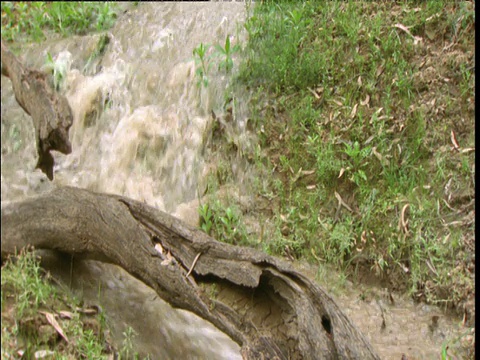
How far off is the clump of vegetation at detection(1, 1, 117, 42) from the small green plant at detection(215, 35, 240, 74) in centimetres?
59

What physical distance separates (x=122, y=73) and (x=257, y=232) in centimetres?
98

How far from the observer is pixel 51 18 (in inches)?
96.7

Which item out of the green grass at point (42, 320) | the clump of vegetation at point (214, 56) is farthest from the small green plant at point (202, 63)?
the green grass at point (42, 320)

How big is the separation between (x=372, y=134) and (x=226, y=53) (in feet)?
2.50

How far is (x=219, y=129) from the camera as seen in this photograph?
8.25 ft

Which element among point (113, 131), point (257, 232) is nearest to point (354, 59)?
point (257, 232)

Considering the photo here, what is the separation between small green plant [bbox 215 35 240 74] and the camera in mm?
2545

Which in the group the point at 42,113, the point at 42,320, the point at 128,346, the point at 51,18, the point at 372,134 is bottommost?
the point at 128,346

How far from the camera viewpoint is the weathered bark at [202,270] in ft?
5.73

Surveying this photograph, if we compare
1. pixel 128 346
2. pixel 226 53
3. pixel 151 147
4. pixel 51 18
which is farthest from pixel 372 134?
pixel 51 18

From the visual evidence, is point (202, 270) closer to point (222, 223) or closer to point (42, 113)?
point (222, 223)

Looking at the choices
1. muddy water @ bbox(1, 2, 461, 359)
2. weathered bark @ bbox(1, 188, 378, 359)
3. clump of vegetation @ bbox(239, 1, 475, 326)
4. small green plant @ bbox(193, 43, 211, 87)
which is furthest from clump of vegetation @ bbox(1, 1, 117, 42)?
clump of vegetation @ bbox(239, 1, 475, 326)

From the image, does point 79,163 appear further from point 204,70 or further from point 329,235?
point 329,235

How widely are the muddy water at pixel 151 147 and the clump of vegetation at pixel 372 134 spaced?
0.47ft
